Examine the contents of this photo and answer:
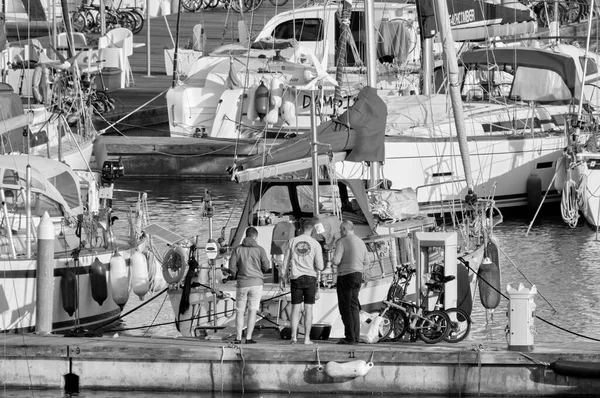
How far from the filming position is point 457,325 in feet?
61.7

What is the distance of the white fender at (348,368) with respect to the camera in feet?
57.4

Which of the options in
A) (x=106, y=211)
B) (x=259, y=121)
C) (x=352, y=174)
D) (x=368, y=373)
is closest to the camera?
(x=368, y=373)

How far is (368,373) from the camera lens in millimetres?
17672

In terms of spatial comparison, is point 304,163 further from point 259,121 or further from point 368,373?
point 259,121

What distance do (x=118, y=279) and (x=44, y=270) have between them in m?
1.83

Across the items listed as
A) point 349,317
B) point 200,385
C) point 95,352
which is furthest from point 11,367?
point 349,317

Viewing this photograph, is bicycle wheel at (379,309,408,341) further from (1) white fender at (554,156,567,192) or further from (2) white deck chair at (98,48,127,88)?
A: (2) white deck chair at (98,48,127,88)

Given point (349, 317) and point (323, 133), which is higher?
point (323, 133)

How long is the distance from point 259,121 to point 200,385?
18837 mm

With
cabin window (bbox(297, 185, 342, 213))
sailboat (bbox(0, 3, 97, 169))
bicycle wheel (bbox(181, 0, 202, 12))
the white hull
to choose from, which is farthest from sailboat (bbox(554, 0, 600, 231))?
bicycle wheel (bbox(181, 0, 202, 12))

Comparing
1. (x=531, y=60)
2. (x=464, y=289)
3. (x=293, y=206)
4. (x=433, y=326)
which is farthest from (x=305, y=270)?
(x=531, y=60)

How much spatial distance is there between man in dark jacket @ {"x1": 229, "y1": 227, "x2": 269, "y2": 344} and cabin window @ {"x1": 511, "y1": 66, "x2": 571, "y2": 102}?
56.9ft

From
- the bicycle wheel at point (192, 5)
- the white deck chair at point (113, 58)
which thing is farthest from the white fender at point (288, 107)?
the bicycle wheel at point (192, 5)

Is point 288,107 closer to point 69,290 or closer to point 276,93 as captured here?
point 276,93
